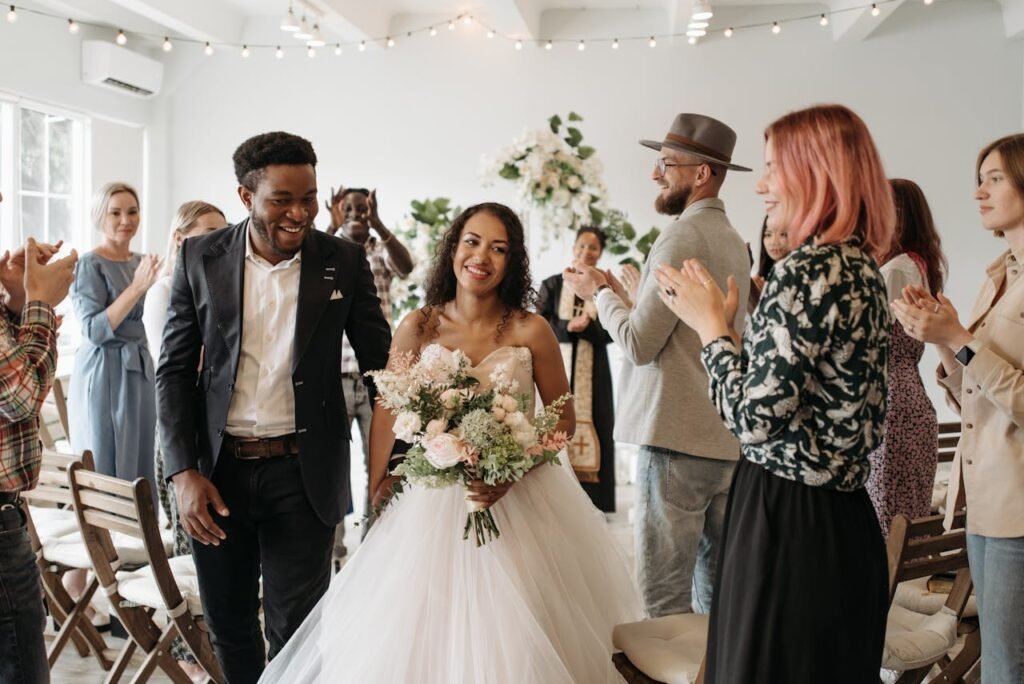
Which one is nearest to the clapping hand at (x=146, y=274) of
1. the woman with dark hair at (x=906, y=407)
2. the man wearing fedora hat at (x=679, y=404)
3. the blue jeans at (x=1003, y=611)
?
the man wearing fedora hat at (x=679, y=404)

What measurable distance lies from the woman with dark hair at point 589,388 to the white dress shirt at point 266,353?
2.93m

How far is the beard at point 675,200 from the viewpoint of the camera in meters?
2.92

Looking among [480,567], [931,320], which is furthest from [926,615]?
[480,567]

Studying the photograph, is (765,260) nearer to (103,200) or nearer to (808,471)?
(808,471)

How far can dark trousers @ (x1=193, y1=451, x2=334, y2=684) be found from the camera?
249 cm

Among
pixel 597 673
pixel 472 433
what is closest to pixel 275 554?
pixel 472 433

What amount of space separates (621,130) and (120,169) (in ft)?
12.8

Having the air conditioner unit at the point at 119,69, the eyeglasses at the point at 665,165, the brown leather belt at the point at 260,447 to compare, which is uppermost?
the air conditioner unit at the point at 119,69

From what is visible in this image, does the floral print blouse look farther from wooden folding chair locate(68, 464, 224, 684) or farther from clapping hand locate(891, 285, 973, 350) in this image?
wooden folding chair locate(68, 464, 224, 684)

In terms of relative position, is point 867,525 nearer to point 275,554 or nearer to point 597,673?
point 597,673

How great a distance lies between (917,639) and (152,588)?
2.27 meters

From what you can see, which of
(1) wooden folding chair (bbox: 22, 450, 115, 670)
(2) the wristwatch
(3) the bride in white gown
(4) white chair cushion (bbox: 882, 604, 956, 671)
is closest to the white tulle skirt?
(3) the bride in white gown

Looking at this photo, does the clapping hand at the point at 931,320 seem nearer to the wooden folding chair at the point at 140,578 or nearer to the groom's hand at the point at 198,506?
the groom's hand at the point at 198,506

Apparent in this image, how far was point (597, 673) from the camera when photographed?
8.19 ft
